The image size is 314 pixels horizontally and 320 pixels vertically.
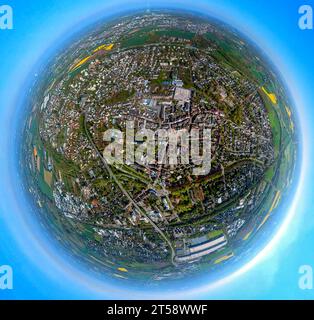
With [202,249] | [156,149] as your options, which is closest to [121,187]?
[156,149]

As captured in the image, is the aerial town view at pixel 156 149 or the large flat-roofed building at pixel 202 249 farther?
the large flat-roofed building at pixel 202 249

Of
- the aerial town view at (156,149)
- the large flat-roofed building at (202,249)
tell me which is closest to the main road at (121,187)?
the aerial town view at (156,149)

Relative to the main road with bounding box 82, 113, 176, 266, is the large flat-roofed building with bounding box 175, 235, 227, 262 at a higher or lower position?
lower

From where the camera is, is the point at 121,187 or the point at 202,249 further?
the point at 202,249

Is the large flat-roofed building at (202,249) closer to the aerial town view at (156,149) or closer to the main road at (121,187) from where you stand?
the aerial town view at (156,149)

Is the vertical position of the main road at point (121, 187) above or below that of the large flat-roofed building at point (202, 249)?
above

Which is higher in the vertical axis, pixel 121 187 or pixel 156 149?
pixel 156 149

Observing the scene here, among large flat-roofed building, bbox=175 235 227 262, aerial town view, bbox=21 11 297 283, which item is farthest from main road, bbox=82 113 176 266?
large flat-roofed building, bbox=175 235 227 262

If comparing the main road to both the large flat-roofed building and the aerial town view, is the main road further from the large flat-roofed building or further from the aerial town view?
the large flat-roofed building

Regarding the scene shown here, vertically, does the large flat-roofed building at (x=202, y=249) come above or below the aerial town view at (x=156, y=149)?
below

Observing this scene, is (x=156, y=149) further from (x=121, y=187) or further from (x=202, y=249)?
(x=202, y=249)
